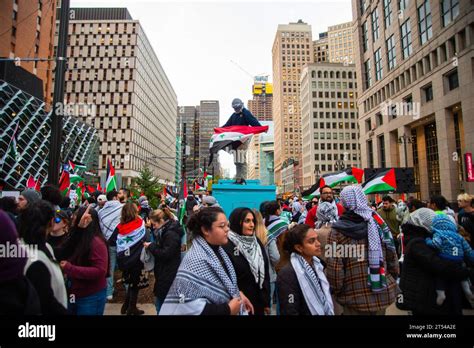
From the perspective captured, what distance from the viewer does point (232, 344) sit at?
103 inches

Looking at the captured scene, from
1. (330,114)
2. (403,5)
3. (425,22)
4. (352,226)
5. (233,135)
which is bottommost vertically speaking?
(352,226)

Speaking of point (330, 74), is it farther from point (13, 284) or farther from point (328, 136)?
point (13, 284)

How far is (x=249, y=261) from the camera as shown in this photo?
300 cm

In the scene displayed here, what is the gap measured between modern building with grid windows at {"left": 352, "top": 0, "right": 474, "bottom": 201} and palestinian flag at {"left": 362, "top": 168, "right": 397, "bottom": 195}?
21.3 m

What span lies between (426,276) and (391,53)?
46.1 metres

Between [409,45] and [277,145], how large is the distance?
368ft

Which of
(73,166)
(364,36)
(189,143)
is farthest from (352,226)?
(189,143)

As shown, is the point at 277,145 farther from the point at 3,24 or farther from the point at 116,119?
the point at 3,24

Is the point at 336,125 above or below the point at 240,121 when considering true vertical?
above

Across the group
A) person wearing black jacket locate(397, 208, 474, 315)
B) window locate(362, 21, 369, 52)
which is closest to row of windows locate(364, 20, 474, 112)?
window locate(362, 21, 369, 52)

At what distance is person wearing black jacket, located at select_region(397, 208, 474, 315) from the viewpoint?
3.27 meters

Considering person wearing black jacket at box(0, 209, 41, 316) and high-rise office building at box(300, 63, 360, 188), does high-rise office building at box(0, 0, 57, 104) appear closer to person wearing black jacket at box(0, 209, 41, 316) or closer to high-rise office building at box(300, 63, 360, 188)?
person wearing black jacket at box(0, 209, 41, 316)

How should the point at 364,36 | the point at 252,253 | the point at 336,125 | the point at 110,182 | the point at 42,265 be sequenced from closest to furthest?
1. the point at 42,265
2. the point at 252,253
3. the point at 110,182
4. the point at 364,36
5. the point at 336,125

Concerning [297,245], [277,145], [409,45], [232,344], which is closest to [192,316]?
[232,344]
